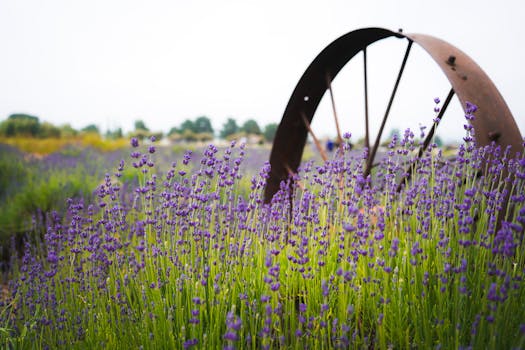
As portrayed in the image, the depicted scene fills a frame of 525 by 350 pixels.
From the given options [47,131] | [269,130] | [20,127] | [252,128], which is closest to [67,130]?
[47,131]

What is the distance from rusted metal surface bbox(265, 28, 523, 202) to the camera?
2.92m

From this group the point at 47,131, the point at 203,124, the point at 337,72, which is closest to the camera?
the point at 337,72

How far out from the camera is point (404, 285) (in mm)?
2463

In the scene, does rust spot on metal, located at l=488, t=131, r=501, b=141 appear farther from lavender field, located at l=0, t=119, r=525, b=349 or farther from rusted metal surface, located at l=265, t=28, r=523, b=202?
lavender field, located at l=0, t=119, r=525, b=349

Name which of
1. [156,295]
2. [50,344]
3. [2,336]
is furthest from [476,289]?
[2,336]

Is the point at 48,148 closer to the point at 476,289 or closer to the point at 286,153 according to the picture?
the point at 286,153

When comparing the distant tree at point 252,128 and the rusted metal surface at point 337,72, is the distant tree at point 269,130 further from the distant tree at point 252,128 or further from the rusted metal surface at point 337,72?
the rusted metal surface at point 337,72

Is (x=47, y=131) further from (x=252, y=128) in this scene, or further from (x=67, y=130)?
(x=252, y=128)

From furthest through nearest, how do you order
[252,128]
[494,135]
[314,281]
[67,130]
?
1. [252,128]
2. [67,130]
3. [494,135]
4. [314,281]

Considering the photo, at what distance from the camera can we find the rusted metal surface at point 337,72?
2.92 meters

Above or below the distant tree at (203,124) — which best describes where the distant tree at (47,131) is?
below

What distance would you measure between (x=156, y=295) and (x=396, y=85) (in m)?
2.75

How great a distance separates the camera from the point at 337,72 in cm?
476

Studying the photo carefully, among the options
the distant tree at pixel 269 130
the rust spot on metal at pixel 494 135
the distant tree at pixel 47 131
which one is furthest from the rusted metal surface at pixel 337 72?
the distant tree at pixel 269 130
